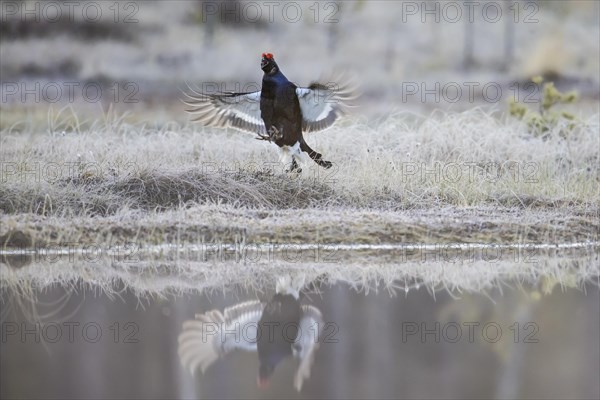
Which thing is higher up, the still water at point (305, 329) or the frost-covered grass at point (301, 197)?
the frost-covered grass at point (301, 197)

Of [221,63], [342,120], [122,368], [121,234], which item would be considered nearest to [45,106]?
[221,63]

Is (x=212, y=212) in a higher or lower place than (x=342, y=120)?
lower

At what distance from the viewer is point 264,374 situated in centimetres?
339

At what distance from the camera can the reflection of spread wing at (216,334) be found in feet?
11.7

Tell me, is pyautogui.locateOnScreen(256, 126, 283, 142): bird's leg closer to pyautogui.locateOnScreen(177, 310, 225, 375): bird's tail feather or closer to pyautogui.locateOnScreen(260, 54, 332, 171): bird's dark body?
pyautogui.locateOnScreen(260, 54, 332, 171): bird's dark body

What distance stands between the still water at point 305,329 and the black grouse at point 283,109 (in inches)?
52.1

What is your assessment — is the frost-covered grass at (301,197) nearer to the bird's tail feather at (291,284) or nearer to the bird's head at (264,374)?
the bird's tail feather at (291,284)

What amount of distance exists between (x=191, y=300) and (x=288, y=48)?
3.21 m

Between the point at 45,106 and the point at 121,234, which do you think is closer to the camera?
the point at 121,234

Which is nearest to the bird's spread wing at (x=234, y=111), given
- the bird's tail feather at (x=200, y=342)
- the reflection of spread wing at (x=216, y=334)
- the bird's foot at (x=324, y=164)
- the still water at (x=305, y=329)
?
the bird's foot at (x=324, y=164)

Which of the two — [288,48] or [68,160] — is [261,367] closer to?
[68,160]

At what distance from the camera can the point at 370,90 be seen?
7207 mm

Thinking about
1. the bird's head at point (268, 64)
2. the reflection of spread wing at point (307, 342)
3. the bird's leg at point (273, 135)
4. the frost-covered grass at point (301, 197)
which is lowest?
the reflection of spread wing at point (307, 342)

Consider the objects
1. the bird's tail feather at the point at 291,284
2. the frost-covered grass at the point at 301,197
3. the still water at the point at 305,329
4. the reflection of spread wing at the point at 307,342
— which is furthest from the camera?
the frost-covered grass at the point at 301,197
